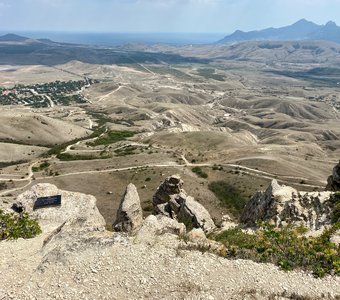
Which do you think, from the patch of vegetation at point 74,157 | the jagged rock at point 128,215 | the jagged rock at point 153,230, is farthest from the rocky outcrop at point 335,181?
the patch of vegetation at point 74,157

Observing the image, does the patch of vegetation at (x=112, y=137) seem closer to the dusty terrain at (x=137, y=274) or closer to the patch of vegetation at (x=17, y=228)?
the patch of vegetation at (x=17, y=228)

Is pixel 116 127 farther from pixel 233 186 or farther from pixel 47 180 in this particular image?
pixel 233 186

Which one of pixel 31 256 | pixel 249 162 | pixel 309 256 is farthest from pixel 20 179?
pixel 309 256

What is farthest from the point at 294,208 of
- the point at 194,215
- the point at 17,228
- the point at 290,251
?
the point at 17,228

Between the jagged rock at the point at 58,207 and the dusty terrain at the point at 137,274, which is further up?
the dusty terrain at the point at 137,274

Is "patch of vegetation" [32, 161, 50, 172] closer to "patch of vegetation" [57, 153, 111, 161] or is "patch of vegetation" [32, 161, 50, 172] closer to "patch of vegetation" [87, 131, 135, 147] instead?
"patch of vegetation" [57, 153, 111, 161]

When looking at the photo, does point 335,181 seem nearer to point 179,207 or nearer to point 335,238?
point 335,238

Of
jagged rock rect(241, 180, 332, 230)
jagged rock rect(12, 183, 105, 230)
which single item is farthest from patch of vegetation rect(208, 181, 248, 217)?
jagged rock rect(12, 183, 105, 230)
